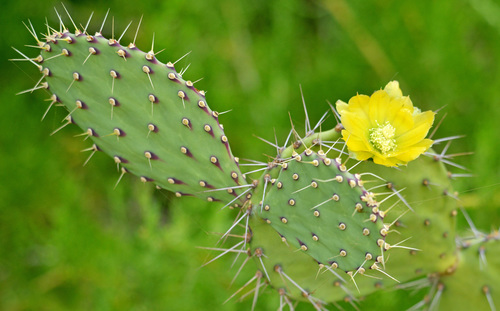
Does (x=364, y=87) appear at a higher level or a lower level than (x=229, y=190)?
lower

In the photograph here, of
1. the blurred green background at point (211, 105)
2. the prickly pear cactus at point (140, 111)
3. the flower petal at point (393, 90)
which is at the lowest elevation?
the blurred green background at point (211, 105)

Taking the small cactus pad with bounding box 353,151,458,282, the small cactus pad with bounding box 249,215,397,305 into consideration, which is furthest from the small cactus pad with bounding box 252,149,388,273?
the small cactus pad with bounding box 353,151,458,282

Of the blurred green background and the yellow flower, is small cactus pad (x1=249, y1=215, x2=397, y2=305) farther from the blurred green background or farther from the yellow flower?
the blurred green background

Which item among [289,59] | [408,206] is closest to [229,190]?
[408,206]

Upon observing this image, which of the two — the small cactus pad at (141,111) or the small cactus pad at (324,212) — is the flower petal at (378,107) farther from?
the small cactus pad at (141,111)

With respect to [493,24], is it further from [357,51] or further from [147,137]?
[147,137]

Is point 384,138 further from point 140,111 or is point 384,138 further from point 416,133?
point 140,111

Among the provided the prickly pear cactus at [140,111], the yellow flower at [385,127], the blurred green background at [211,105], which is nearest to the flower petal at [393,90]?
the yellow flower at [385,127]
